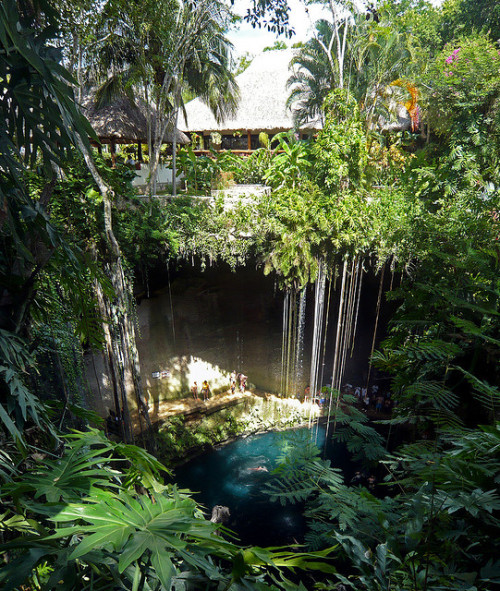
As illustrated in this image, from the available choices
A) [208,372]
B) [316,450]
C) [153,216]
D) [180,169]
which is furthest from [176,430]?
[316,450]

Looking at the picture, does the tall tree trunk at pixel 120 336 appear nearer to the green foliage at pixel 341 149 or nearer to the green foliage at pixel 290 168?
the green foliage at pixel 290 168

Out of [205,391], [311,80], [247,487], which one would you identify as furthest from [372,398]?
[311,80]

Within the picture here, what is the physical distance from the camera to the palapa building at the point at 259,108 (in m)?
11.9

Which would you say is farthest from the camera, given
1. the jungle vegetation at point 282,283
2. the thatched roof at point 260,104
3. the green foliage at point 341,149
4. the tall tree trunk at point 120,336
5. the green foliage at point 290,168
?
the thatched roof at point 260,104

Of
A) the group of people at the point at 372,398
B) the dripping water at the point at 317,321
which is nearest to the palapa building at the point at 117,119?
the dripping water at the point at 317,321

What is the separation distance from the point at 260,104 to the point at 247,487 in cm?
1068

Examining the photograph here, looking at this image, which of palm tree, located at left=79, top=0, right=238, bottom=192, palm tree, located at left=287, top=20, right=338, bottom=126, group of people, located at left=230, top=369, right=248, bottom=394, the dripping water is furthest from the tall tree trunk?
palm tree, located at left=287, top=20, right=338, bottom=126

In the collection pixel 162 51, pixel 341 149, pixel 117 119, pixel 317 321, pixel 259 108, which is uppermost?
pixel 259 108

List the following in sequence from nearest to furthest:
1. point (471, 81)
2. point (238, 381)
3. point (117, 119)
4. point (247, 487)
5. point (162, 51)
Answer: point (471, 81) → point (162, 51) → point (247, 487) → point (117, 119) → point (238, 381)

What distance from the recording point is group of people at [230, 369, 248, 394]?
28.8 ft

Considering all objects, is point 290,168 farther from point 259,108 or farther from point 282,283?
point 259,108

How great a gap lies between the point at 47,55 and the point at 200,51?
6681 mm

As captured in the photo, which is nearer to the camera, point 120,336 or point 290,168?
point 120,336

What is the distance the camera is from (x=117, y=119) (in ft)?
26.3
